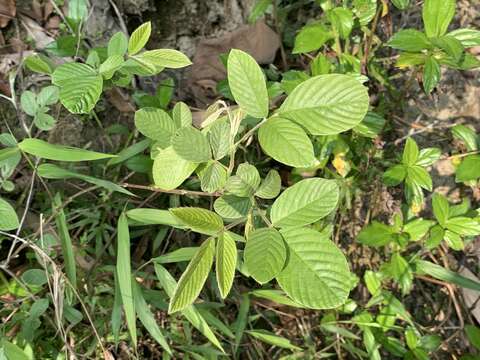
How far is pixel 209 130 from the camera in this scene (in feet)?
2.86

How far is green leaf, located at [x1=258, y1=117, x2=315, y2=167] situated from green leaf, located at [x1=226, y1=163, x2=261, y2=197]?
53 millimetres

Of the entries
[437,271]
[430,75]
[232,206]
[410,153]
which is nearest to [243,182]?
[232,206]

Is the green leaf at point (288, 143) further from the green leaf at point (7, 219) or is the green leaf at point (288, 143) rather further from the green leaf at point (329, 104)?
the green leaf at point (7, 219)

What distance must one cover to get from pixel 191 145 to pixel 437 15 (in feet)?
2.20

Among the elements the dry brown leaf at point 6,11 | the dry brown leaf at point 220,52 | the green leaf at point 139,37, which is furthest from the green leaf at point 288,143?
the dry brown leaf at point 6,11

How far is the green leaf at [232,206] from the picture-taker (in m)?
0.81

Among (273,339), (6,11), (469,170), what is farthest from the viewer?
(6,11)

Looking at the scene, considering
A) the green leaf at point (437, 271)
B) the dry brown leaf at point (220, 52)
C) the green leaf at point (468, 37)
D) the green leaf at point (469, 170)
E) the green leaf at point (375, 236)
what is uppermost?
the green leaf at point (468, 37)

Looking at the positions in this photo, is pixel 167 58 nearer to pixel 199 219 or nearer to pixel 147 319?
pixel 199 219

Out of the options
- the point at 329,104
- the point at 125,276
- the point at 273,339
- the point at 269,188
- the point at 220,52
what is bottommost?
the point at 273,339

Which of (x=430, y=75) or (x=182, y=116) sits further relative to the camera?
(x=430, y=75)

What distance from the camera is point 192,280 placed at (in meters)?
0.73

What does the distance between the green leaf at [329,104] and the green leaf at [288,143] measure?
0.02 meters

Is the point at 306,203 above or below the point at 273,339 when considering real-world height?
above
